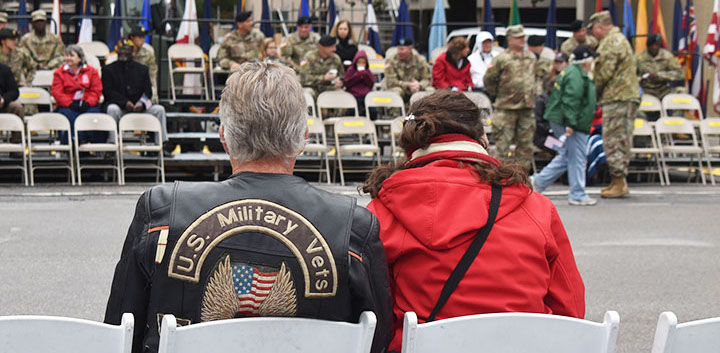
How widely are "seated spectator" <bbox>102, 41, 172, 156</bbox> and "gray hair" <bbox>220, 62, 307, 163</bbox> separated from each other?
10.7 m

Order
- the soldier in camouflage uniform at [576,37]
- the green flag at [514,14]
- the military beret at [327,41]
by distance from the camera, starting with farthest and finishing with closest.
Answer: the green flag at [514,14] → the soldier in camouflage uniform at [576,37] → the military beret at [327,41]

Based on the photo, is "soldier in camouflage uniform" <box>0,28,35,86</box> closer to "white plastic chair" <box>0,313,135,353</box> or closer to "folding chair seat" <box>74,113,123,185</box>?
"folding chair seat" <box>74,113,123,185</box>

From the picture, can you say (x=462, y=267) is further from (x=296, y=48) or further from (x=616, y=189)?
(x=296, y=48)

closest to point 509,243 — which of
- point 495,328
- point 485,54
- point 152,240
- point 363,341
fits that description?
point 495,328

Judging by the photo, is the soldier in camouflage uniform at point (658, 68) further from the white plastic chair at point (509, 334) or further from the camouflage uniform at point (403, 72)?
the white plastic chair at point (509, 334)

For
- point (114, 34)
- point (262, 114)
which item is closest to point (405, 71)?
point (114, 34)

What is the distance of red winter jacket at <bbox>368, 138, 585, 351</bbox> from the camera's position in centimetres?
299

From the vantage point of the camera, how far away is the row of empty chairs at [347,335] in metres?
2.20

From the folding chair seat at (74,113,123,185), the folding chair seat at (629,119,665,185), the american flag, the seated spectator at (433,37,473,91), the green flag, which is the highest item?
the green flag

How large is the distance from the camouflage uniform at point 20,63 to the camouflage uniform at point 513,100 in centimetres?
716

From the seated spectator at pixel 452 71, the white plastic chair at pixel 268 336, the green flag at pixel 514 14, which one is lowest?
the white plastic chair at pixel 268 336

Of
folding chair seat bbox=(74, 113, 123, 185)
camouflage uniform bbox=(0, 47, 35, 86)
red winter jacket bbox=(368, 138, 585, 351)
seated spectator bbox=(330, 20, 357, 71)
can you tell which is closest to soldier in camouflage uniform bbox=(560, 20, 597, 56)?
seated spectator bbox=(330, 20, 357, 71)

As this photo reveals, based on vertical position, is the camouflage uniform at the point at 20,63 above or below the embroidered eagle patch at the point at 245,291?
above

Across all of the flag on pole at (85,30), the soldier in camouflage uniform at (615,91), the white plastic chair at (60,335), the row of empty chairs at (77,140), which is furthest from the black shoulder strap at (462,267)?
the flag on pole at (85,30)
